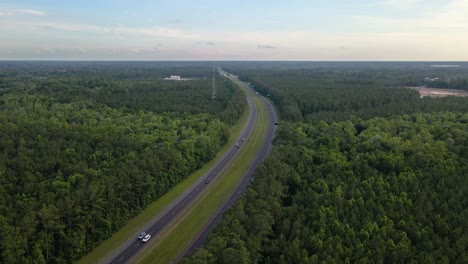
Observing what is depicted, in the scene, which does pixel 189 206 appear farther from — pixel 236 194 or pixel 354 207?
pixel 354 207

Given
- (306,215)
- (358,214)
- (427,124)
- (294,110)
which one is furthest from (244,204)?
(294,110)

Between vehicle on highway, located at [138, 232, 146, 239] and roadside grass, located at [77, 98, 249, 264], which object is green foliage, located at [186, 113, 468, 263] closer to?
vehicle on highway, located at [138, 232, 146, 239]

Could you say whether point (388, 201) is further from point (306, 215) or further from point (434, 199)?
point (306, 215)

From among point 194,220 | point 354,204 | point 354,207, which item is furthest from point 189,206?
point 354,207

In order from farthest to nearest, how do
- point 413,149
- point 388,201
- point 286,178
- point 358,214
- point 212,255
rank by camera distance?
point 413,149, point 286,178, point 388,201, point 358,214, point 212,255

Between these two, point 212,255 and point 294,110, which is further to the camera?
point 294,110
